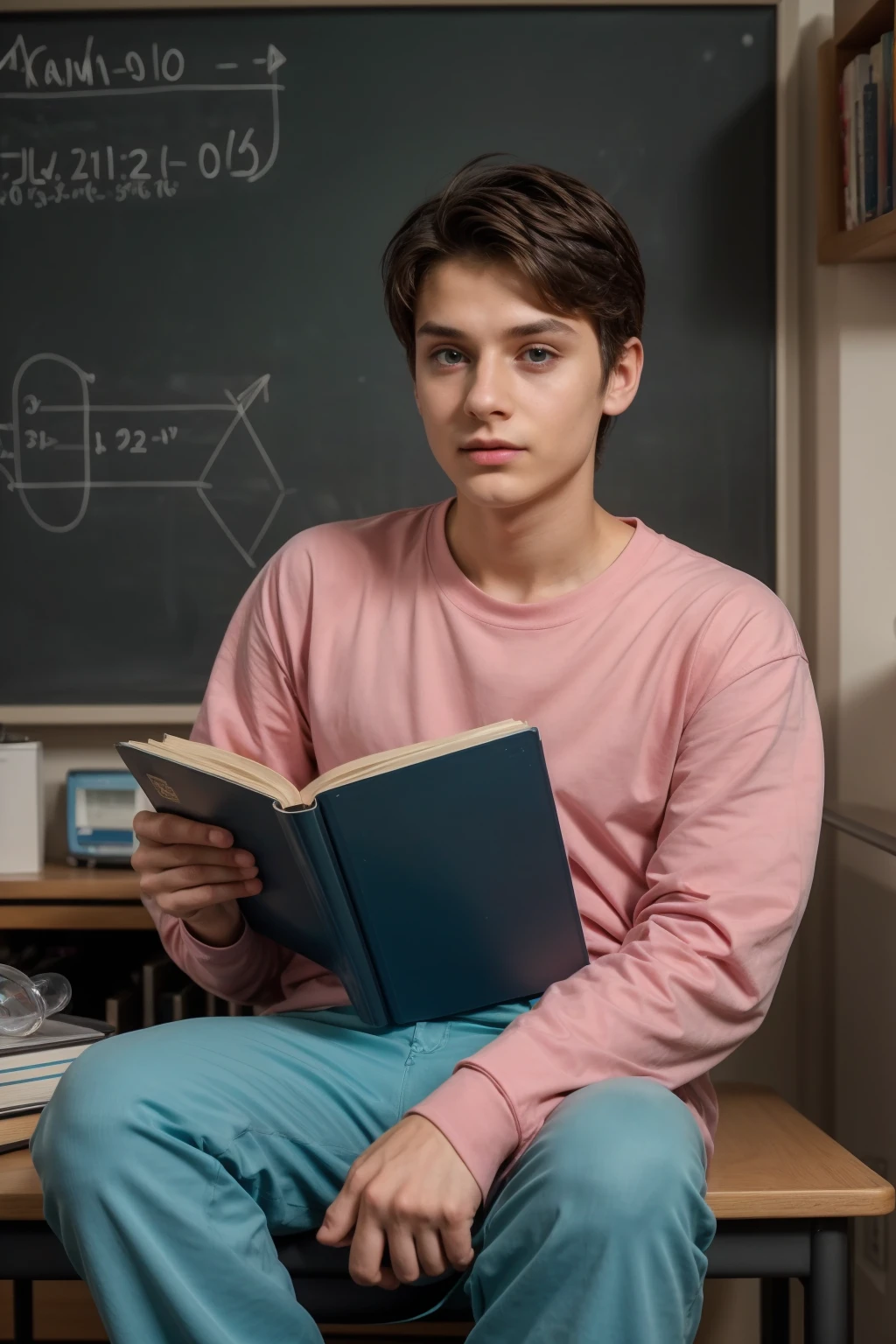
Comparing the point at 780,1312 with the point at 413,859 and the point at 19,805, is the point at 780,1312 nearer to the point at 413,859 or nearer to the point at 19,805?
the point at 413,859

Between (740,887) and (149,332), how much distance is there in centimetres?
133

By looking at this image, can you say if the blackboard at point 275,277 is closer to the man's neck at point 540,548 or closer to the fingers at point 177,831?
the man's neck at point 540,548

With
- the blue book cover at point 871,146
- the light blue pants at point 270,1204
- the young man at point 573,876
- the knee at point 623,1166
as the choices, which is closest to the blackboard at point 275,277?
the blue book cover at point 871,146

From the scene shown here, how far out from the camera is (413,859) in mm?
1107

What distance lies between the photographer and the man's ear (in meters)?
1.43

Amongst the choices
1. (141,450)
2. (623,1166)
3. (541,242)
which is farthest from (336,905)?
(141,450)

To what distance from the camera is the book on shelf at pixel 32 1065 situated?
1.35m

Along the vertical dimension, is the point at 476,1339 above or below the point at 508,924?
below

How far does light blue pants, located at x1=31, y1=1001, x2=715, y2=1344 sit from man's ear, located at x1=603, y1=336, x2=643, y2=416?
2.29ft

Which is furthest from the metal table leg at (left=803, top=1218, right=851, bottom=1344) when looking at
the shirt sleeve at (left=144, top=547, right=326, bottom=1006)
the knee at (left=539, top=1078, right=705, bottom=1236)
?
the shirt sleeve at (left=144, top=547, right=326, bottom=1006)

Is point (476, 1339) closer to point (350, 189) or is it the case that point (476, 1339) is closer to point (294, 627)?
point (294, 627)

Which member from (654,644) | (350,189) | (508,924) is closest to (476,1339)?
(508,924)

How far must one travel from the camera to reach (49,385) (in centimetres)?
207

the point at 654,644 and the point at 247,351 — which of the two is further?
the point at 247,351
